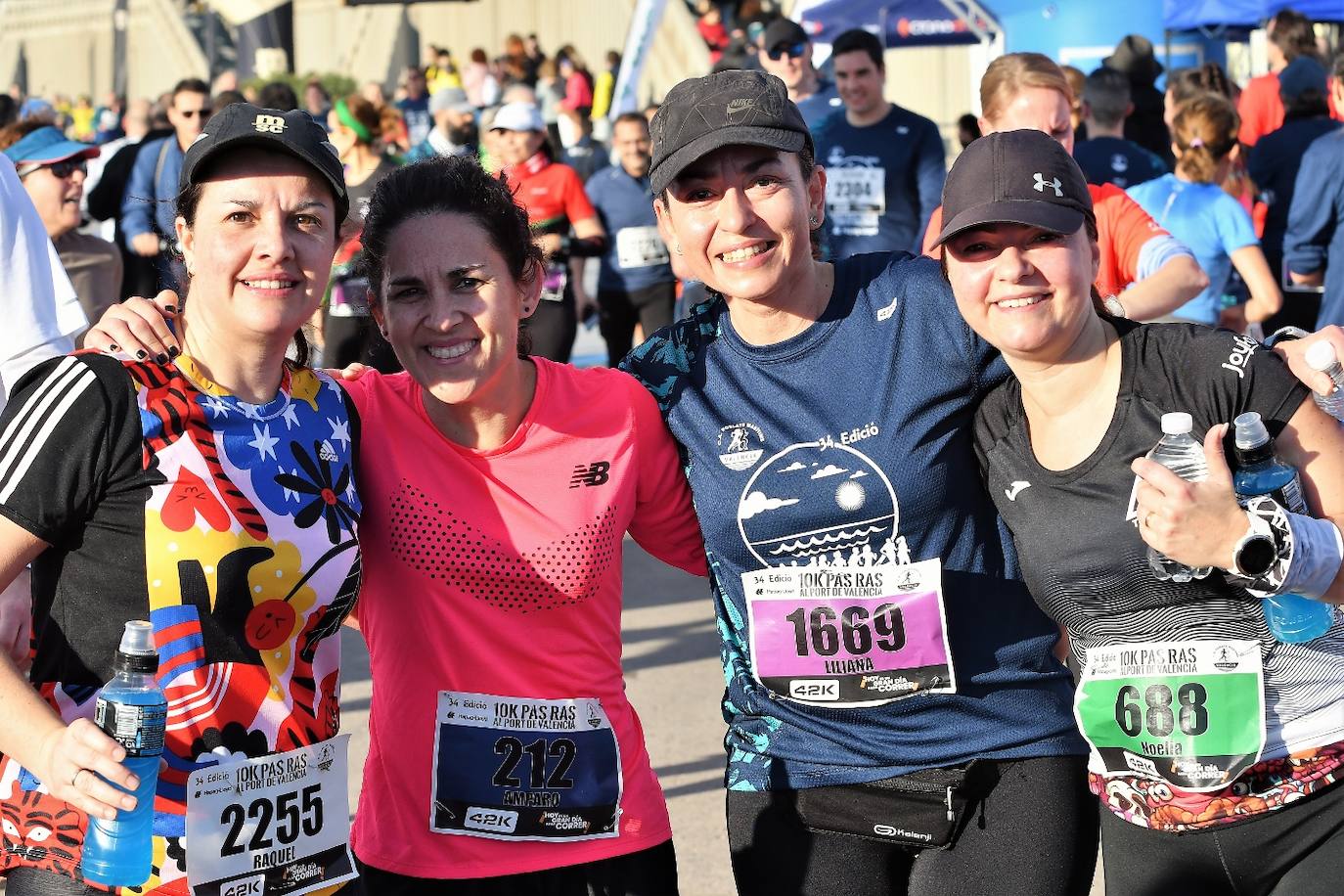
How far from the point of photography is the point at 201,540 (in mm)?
2461

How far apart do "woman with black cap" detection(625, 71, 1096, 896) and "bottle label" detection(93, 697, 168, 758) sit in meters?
1.11

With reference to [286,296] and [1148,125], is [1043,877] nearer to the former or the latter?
[286,296]

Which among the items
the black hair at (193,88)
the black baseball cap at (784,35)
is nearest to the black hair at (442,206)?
the black baseball cap at (784,35)

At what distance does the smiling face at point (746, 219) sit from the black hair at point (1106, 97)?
5492 mm

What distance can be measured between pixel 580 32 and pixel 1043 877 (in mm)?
32035

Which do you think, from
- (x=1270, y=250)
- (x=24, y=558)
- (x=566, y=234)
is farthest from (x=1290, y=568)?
(x=566, y=234)

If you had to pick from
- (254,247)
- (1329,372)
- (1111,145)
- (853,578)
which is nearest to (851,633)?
(853,578)

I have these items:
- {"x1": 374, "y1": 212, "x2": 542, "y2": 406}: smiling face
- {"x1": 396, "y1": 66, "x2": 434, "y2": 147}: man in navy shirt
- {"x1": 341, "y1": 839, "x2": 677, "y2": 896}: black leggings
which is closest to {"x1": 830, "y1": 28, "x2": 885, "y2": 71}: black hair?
{"x1": 374, "y1": 212, "x2": 542, "y2": 406}: smiling face

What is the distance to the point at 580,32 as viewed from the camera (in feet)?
110

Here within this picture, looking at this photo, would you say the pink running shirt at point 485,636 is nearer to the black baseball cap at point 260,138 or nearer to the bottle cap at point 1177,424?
the black baseball cap at point 260,138

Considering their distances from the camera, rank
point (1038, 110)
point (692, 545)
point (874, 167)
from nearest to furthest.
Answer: point (692, 545)
point (1038, 110)
point (874, 167)

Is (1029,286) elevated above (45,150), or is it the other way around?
(45,150)

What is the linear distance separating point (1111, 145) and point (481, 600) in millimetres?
5904

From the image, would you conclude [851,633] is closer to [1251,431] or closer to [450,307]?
[1251,431]
